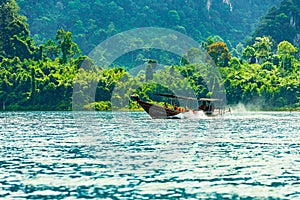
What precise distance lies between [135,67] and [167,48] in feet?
41.6

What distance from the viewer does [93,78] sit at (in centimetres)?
13425

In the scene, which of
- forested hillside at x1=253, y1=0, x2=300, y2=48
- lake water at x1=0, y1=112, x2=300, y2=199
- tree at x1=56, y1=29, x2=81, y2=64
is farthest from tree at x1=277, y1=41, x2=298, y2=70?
lake water at x1=0, y1=112, x2=300, y2=199

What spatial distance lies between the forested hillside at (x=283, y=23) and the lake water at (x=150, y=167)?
136487 mm

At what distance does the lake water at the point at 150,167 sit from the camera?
2600 centimetres

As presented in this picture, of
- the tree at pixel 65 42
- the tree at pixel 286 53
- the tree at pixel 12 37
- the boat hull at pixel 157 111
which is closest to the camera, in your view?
the boat hull at pixel 157 111

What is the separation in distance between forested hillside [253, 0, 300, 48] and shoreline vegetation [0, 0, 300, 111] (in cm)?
2661

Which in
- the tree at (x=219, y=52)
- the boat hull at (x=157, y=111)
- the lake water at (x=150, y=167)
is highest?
the tree at (x=219, y=52)

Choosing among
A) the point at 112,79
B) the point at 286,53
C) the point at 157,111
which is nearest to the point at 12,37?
the point at 112,79

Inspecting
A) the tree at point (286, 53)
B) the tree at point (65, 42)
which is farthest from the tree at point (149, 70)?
the tree at point (286, 53)

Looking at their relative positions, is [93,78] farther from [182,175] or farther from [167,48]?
[182,175]

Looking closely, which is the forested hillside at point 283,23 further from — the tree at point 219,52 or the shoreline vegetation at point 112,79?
the tree at point 219,52

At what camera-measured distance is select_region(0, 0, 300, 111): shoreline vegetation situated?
13075 cm

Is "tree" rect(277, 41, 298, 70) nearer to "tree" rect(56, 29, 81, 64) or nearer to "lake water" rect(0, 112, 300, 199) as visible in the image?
"tree" rect(56, 29, 81, 64)

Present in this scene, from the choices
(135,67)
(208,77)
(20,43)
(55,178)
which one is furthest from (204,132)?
(135,67)
